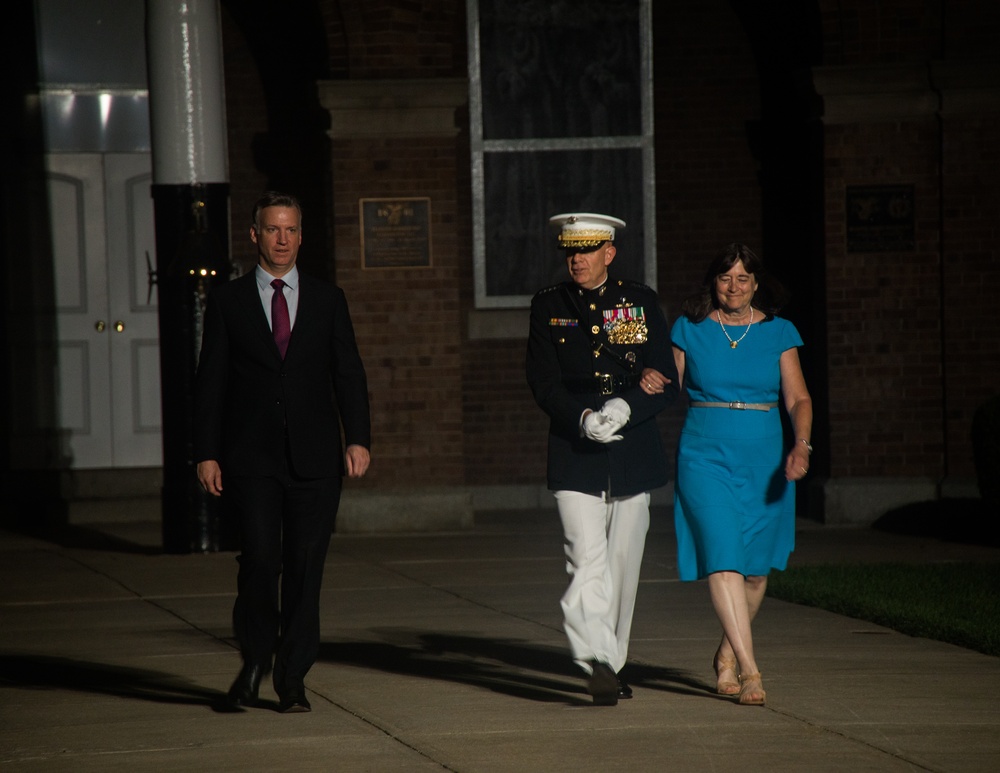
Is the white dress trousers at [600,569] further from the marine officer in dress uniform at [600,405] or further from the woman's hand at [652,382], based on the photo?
the woman's hand at [652,382]

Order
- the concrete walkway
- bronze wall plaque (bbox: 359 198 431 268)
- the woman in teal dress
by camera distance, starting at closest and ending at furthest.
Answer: the concrete walkway → the woman in teal dress → bronze wall plaque (bbox: 359 198 431 268)

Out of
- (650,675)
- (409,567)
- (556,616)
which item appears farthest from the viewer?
(409,567)

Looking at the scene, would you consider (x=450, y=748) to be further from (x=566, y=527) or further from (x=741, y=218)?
(x=741, y=218)

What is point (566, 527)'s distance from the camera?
6.31m

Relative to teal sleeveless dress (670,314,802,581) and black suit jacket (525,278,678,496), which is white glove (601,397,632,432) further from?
teal sleeveless dress (670,314,802,581)

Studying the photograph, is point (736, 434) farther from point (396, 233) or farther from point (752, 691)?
point (396, 233)

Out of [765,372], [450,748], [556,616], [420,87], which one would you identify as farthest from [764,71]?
[450,748]

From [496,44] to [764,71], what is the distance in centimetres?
221

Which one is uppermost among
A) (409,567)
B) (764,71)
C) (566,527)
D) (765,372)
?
(764,71)

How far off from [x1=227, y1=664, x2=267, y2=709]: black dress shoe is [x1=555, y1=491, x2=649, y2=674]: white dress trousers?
113cm

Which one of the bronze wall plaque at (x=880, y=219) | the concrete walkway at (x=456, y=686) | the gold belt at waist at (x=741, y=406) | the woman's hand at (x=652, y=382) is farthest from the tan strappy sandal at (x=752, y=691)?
the bronze wall plaque at (x=880, y=219)

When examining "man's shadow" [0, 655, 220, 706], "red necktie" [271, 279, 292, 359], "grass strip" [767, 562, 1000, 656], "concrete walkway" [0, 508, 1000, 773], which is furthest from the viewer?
"grass strip" [767, 562, 1000, 656]

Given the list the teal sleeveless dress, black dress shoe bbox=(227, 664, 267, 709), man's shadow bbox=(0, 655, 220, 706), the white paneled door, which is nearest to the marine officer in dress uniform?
the teal sleeveless dress

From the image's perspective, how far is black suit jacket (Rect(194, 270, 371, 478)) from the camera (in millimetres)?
6156
